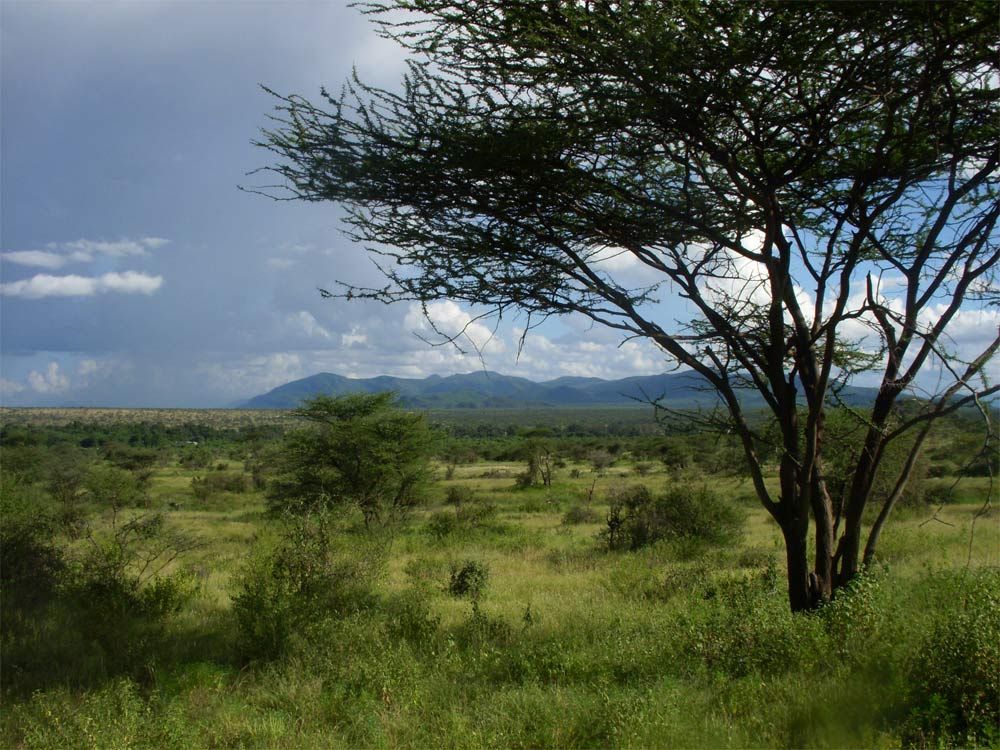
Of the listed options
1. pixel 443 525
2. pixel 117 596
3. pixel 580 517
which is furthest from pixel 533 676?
pixel 580 517

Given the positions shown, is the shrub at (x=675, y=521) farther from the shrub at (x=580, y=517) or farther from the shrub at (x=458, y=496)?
the shrub at (x=458, y=496)

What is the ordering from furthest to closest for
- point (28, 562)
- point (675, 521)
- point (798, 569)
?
point (675, 521) < point (28, 562) < point (798, 569)

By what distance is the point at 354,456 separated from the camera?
20.5m

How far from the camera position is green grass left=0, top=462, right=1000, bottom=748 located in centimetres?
443

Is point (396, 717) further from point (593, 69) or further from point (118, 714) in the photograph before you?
point (593, 69)

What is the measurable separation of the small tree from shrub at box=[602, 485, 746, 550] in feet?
21.4

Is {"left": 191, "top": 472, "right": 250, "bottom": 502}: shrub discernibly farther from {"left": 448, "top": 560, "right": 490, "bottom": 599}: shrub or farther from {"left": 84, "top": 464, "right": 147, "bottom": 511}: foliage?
{"left": 448, "top": 560, "right": 490, "bottom": 599}: shrub

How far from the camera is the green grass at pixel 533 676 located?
443cm

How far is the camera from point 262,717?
5.17 meters

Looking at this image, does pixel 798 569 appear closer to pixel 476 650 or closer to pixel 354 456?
pixel 476 650

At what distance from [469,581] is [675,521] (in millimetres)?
7438

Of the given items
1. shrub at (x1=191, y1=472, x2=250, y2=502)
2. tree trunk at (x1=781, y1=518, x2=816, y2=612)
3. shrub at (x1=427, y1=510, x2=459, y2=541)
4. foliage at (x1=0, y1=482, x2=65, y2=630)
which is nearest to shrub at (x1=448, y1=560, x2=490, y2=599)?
tree trunk at (x1=781, y1=518, x2=816, y2=612)

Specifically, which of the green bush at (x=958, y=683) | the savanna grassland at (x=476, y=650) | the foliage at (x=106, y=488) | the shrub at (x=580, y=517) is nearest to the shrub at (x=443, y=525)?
the shrub at (x=580, y=517)

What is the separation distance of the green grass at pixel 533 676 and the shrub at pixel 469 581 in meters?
0.80
